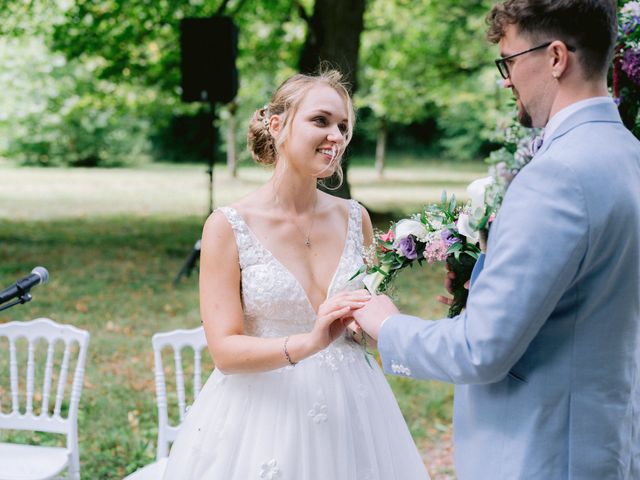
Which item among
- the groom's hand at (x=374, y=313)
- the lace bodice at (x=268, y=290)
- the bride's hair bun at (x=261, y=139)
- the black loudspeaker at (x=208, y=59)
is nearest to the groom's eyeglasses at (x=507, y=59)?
the groom's hand at (x=374, y=313)

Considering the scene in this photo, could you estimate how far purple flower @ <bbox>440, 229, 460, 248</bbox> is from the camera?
6.59 ft

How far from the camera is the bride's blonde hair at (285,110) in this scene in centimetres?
268

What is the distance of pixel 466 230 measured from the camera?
1.89 m

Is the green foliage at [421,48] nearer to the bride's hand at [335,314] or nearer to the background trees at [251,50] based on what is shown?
the background trees at [251,50]

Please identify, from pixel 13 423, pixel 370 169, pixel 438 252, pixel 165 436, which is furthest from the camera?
pixel 370 169

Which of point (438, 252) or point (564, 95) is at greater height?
point (564, 95)

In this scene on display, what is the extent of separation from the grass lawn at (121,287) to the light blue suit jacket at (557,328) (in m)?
3.34

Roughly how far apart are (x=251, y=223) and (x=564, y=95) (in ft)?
4.34

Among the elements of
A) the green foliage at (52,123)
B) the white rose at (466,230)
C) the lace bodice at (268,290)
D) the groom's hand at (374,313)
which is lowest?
the green foliage at (52,123)

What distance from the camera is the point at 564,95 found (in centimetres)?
165

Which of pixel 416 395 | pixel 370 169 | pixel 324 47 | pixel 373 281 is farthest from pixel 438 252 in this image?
pixel 370 169

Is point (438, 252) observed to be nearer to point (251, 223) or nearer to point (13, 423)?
point (251, 223)

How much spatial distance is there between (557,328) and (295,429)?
1.17 m

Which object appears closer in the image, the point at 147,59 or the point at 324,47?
the point at 324,47
